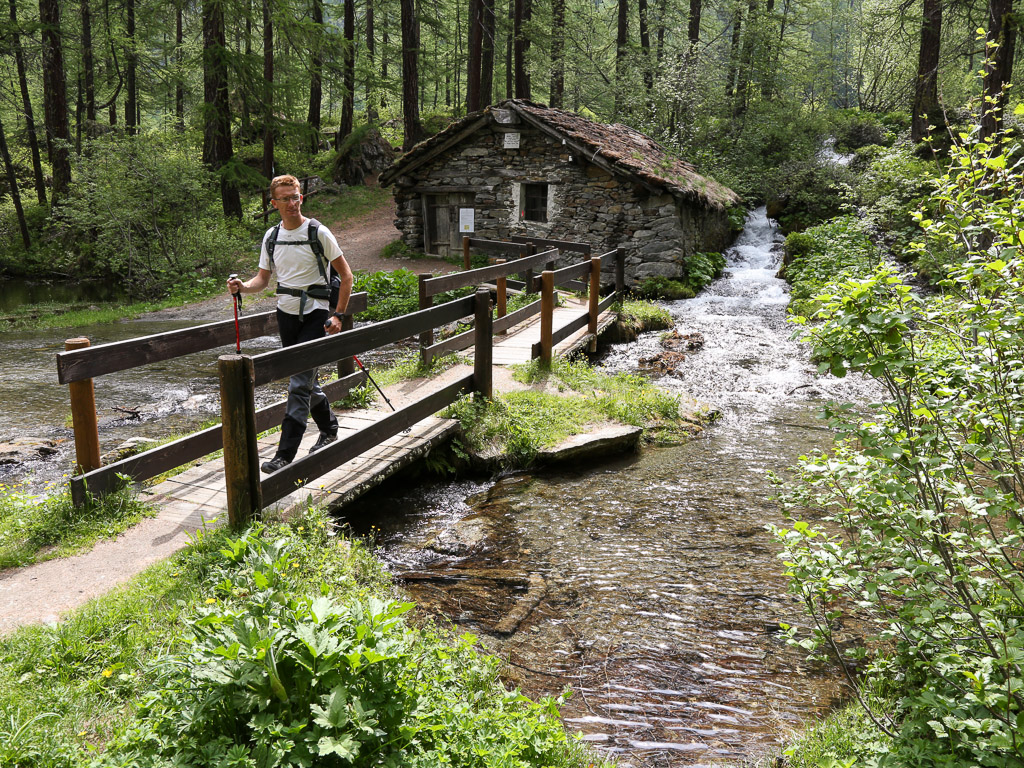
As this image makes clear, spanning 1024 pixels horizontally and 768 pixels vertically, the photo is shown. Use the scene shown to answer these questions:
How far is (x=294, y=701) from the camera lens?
7.81 feet

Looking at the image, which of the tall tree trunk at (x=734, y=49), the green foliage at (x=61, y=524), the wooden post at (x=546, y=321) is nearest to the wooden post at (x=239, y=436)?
the green foliage at (x=61, y=524)

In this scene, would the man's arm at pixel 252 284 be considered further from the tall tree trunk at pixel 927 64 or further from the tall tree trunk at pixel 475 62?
the tall tree trunk at pixel 475 62

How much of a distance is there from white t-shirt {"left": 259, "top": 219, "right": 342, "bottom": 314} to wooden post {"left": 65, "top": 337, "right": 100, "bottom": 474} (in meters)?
1.35

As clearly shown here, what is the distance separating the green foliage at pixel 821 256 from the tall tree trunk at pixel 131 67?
76.5 feet

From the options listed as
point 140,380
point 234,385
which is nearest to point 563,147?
point 140,380

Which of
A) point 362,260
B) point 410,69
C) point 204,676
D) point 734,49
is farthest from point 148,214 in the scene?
point 734,49

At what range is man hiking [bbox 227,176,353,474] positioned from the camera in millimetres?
5043

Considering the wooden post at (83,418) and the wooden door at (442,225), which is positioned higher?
the wooden door at (442,225)

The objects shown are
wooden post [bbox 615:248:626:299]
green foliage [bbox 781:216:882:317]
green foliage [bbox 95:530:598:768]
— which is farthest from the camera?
wooden post [bbox 615:248:626:299]

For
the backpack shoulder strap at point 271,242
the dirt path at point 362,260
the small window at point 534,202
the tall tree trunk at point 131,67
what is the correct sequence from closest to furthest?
the backpack shoulder strap at point 271,242
the dirt path at point 362,260
the small window at point 534,202
the tall tree trunk at point 131,67

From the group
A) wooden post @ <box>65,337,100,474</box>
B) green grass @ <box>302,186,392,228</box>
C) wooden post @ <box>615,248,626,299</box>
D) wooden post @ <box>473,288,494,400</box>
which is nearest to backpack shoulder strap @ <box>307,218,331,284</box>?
wooden post @ <box>65,337,100,474</box>

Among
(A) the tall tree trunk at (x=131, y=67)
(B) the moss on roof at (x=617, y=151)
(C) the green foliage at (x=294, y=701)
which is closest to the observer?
(C) the green foliage at (x=294, y=701)

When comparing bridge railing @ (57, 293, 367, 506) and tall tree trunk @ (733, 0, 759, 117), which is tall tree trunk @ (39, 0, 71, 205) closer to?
bridge railing @ (57, 293, 367, 506)

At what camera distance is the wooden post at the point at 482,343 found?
6.79m
